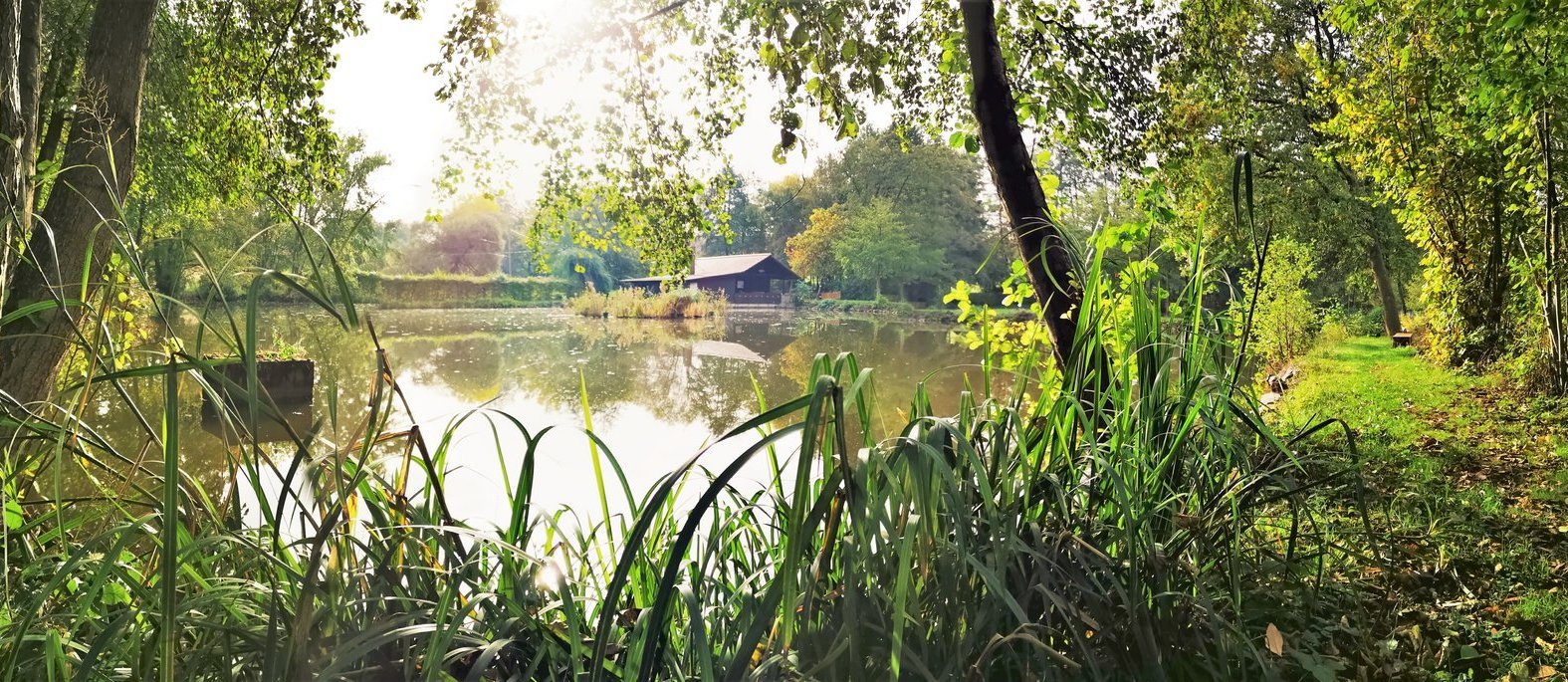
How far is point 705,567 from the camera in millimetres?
1168

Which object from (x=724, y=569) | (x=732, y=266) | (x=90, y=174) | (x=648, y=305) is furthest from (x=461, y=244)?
(x=724, y=569)

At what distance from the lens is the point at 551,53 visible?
5.45 meters

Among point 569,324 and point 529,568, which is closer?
point 529,568

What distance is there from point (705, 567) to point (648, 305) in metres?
28.4

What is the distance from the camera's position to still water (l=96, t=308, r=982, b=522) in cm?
517

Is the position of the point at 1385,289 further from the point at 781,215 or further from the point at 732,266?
the point at 781,215

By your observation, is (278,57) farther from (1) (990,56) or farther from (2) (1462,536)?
(2) (1462,536)

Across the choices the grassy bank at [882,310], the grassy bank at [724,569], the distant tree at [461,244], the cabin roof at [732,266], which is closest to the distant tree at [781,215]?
the cabin roof at [732,266]

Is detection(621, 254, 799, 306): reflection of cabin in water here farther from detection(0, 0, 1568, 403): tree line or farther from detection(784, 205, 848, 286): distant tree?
detection(0, 0, 1568, 403): tree line

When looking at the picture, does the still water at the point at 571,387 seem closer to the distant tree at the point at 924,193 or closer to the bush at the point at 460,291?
the bush at the point at 460,291

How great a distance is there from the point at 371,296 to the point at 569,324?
13.2m

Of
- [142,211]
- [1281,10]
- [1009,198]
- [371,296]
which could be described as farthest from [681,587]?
[371,296]

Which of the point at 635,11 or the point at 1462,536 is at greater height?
the point at 635,11

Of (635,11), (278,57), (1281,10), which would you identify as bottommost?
(278,57)
